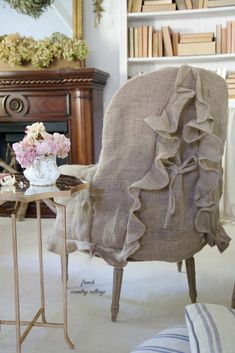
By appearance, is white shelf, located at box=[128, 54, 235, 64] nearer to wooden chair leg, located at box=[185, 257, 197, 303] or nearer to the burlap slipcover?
the burlap slipcover

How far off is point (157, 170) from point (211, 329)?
1114 millimetres

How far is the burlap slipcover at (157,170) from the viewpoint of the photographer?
1.84 metres

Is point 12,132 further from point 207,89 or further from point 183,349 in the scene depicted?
point 183,349

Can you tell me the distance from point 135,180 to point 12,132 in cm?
237

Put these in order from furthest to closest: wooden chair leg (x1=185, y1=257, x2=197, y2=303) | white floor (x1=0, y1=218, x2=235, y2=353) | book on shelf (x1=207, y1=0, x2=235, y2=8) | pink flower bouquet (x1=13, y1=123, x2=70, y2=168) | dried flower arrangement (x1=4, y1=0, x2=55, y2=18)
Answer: dried flower arrangement (x1=4, y1=0, x2=55, y2=18) < book on shelf (x1=207, y1=0, x2=235, y2=8) < wooden chair leg (x1=185, y1=257, x2=197, y2=303) < white floor (x1=0, y1=218, x2=235, y2=353) < pink flower bouquet (x1=13, y1=123, x2=70, y2=168)

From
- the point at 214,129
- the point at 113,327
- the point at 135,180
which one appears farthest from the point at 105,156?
the point at 113,327

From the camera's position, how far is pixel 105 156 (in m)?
1.93

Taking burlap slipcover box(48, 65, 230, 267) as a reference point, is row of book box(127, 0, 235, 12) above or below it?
above

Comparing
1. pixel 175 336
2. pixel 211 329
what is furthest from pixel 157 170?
pixel 211 329

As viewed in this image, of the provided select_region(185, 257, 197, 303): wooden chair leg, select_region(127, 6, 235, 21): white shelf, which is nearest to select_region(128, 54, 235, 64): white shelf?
select_region(127, 6, 235, 21): white shelf

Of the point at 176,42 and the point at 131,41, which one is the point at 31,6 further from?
the point at 176,42

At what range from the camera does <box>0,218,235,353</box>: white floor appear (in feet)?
5.93

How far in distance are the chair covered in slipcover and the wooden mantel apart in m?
1.76

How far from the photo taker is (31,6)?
388cm
